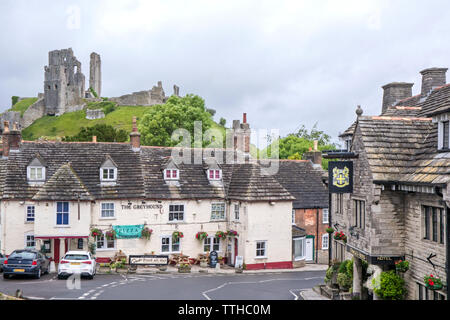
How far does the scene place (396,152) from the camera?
19.5 metres

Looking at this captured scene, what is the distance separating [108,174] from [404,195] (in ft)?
77.1

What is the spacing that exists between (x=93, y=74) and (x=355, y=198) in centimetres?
13839

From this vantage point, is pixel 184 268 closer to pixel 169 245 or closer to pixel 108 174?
pixel 169 245

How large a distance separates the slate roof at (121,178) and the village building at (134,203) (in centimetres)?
7

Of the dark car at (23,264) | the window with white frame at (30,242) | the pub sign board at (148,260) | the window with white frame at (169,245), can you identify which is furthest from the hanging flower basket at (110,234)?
the dark car at (23,264)

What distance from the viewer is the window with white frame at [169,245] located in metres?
36.8

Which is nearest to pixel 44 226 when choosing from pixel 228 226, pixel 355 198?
pixel 228 226

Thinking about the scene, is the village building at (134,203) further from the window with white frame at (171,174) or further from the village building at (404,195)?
the village building at (404,195)

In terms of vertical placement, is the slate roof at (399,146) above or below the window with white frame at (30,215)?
above

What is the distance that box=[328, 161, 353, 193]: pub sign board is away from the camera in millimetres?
21312

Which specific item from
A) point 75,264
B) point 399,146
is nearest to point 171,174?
point 75,264

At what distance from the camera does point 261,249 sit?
121 ft

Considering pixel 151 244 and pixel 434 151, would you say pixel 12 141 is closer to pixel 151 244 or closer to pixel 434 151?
pixel 151 244

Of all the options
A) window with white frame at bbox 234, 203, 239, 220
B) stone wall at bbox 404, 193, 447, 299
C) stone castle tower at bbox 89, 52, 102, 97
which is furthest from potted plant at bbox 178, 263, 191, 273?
stone castle tower at bbox 89, 52, 102, 97
